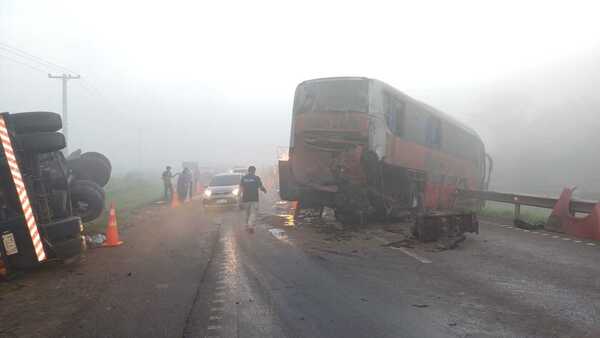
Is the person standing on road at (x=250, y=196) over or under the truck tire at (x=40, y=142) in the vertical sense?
under

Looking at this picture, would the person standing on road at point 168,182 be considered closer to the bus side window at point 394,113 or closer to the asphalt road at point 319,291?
the bus side window at point 394,113

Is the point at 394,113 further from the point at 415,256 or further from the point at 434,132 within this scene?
the point at 415,256

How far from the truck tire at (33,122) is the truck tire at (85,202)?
96.0 inches

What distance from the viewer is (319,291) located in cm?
599

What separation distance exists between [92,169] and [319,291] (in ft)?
28.3

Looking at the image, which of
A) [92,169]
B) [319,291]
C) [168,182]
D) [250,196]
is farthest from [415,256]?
[168,182]

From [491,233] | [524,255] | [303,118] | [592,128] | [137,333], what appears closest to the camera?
[137,333]

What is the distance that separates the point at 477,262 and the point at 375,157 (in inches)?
196

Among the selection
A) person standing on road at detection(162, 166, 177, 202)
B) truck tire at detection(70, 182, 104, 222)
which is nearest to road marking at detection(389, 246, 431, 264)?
truck tire at detection(70, 182, 104, 222)

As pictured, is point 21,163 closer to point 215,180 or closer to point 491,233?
point 491,233

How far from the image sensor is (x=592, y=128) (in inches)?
2019

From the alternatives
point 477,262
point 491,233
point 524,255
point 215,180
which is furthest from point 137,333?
point 215,180

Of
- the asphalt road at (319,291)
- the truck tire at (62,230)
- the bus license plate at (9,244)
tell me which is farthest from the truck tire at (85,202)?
the bus license plate at (9,244)

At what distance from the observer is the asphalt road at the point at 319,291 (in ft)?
15.4
